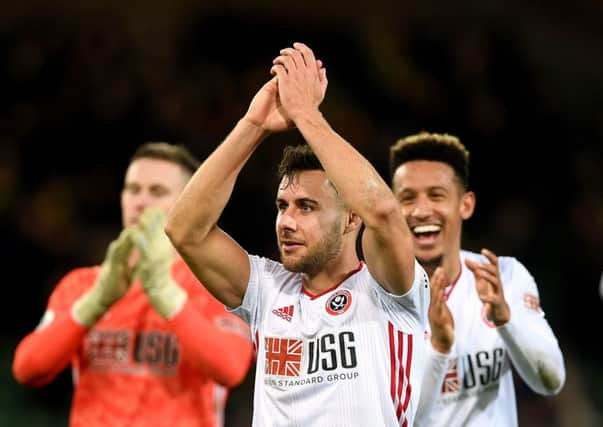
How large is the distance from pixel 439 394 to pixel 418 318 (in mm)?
903

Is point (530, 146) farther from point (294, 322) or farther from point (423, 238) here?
point (294, 322)

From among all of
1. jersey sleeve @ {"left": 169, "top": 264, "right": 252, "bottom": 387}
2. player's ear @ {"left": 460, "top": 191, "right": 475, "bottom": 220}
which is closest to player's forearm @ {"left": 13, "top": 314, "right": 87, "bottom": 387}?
jersey sleeve @ {"left": 169, "top": 264, "right": 252, "bottom": 387}

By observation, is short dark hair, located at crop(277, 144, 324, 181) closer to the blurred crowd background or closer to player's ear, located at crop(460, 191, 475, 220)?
player's ear, located at crop(460, 191, 475, 220)

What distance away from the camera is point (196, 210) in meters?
3.58

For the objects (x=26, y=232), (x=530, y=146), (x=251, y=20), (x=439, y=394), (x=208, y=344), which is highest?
(x=251, y=20)

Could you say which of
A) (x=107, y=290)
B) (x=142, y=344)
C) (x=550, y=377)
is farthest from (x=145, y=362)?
(x=550, y=377)

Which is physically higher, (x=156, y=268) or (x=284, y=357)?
(x=156, y=268)

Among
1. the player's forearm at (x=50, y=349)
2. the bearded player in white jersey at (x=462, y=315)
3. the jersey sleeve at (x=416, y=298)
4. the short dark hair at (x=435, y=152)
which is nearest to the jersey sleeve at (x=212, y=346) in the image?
the player's forearm at (x=50, y=349)

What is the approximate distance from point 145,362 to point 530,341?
1983mm

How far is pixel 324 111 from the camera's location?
33.4 feet

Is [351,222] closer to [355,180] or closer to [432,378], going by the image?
[355,180]

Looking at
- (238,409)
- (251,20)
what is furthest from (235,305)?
(251,20)

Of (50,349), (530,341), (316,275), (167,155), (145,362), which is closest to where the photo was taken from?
(316,275)

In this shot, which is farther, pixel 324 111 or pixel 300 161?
pixel 324 111
